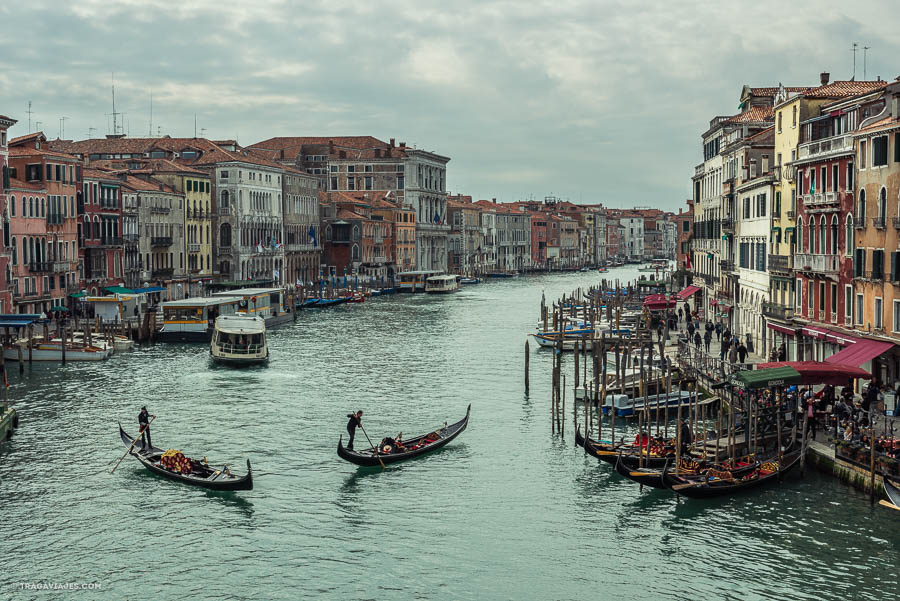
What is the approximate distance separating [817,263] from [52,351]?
26782 millimetres

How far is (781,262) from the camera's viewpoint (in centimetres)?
3356

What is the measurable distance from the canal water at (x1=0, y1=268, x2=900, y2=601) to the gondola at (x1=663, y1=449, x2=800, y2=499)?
242 millimetres

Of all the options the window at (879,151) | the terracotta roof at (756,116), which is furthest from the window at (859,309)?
the terracotta roof at (756,116)

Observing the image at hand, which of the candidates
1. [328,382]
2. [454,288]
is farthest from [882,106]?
[454,288]

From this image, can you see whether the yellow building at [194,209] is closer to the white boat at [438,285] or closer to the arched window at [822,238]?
the white boat at [438,285]

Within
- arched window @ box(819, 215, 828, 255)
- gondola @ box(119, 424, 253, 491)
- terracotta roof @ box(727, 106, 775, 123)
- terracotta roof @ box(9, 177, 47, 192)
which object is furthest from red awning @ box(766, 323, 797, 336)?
terracotta roof @ box(9, 177, 47, 192)

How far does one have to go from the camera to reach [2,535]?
19.2 metres

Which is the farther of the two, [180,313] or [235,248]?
[235,248]

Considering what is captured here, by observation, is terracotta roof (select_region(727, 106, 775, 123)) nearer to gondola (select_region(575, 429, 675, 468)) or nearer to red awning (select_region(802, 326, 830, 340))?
red awning (select_region(802, 326, 830, 340))

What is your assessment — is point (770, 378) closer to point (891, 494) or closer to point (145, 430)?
point (891, 494)

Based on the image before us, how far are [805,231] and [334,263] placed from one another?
68.3 metres

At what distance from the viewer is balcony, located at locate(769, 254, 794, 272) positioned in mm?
32469

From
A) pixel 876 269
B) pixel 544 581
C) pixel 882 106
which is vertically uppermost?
pixel 882 106

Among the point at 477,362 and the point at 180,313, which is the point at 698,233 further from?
the point at 180,313
